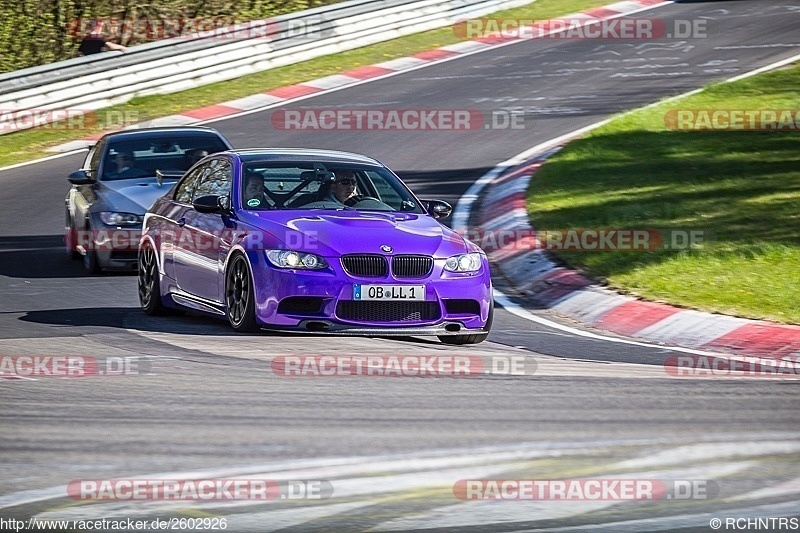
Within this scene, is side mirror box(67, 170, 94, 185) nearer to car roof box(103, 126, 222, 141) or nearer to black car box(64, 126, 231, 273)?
→ black car box(64, 126, 231, 273)

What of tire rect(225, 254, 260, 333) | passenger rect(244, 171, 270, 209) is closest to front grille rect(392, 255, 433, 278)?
tire rect(225, 254, 260, 333)

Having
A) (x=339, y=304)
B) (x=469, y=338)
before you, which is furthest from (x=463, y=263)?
(x=339, y=304)

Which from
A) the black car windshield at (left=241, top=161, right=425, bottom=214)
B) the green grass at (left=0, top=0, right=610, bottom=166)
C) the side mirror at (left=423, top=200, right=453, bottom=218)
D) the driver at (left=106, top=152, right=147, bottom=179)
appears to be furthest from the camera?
the green grass at (left=0, top=0, right=610, bottom=166)

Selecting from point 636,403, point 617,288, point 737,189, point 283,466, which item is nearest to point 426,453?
point 283,466

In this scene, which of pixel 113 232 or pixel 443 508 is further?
pixel 113 232

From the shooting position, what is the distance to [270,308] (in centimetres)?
998

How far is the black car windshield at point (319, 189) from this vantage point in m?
11.0

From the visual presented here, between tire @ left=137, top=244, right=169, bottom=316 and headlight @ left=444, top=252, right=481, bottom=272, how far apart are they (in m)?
2.75

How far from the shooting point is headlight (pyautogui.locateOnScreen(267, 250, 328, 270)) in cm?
998

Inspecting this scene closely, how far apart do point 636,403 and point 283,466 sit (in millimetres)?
2297

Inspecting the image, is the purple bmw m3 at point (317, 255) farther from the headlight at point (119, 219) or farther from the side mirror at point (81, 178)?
the side mirror at point (81, 178)

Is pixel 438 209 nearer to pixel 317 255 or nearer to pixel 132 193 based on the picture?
pixel 317 255

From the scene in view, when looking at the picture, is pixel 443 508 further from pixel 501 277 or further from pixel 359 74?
pixel 359 74

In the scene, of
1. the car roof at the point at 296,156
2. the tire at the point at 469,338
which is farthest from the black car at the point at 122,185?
the tire at the point at 469,338
